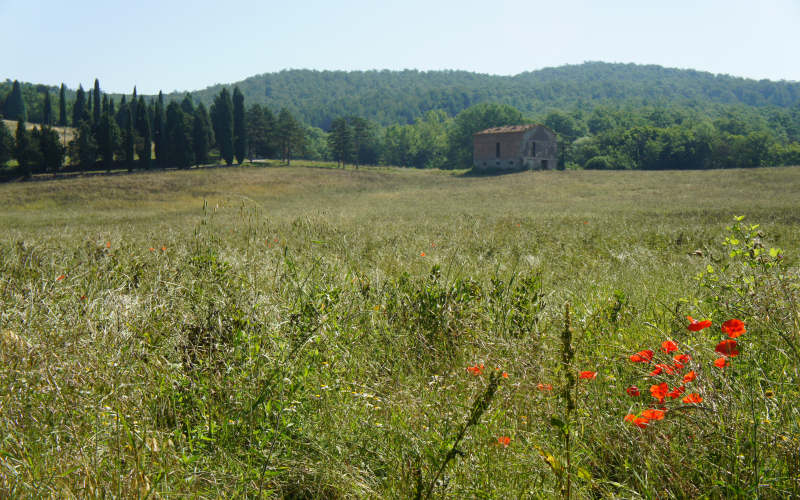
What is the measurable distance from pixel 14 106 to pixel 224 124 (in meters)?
85.8

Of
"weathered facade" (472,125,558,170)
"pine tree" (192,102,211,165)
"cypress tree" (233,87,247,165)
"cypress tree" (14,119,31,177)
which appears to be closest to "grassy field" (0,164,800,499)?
"pine tree" (192,102,211,165)

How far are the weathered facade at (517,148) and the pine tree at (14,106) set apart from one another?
390 feet

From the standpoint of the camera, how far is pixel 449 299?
4.51 metres

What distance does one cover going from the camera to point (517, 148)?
2852 inches

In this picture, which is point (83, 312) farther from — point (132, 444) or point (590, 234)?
point (590, 234)

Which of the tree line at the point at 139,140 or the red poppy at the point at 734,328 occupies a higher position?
the tree line at the point at 139,140

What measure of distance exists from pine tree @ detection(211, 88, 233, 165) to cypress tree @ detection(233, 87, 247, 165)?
1330 millimetres

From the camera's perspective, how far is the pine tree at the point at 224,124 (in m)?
70.4

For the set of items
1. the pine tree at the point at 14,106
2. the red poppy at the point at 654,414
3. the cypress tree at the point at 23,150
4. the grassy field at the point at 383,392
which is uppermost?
the pine tree at the point at 14,106

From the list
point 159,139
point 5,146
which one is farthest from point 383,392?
point 5,146

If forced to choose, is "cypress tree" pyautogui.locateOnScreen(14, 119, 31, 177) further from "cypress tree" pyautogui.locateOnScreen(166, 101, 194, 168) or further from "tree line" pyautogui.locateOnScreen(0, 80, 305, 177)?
"cypress tree" pyautogui.locateOnScreen(166, 101, 194, 168)

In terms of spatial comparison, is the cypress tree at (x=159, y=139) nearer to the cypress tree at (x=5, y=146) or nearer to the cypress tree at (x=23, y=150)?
the cypress tree at (x=23, y=150)

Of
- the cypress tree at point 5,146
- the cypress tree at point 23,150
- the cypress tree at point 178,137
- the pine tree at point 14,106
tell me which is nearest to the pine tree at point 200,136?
the cypress tree at point 178,137

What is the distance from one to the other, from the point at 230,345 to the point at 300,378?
43.8 inches
